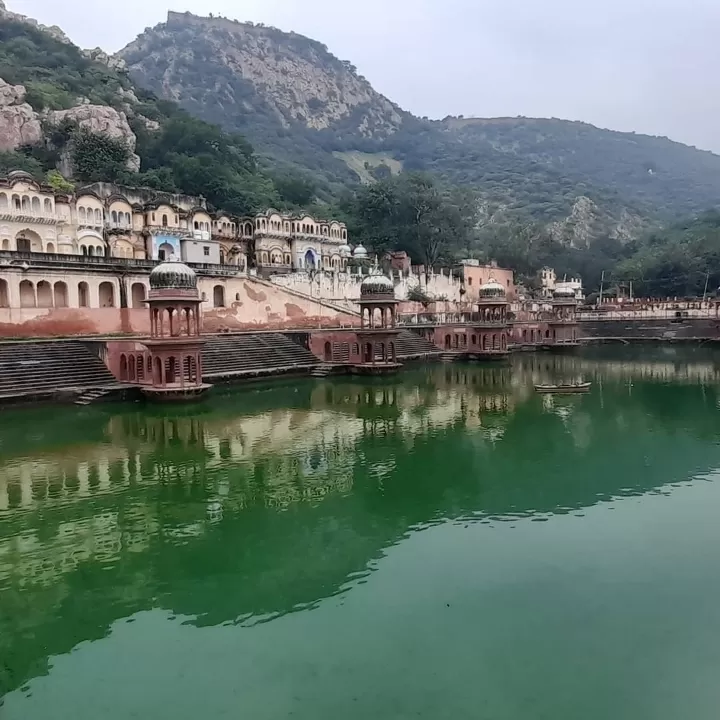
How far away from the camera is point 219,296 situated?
1243 inches

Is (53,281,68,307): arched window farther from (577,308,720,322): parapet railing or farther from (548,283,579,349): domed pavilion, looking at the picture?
(577,308,720,322): parapet railing

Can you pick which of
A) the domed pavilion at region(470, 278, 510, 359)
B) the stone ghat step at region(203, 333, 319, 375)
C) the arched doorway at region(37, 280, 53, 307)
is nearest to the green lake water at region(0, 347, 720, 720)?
the stone ghat step at region(203, 333, 319, 375)

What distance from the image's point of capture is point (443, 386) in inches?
948

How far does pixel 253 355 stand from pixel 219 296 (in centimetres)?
715

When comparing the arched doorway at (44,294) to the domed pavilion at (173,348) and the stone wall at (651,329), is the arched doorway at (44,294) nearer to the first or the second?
the domed pavilion at (173,348)

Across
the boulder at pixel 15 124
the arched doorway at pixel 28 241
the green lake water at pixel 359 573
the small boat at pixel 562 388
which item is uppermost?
the boulder at pixel 15 124

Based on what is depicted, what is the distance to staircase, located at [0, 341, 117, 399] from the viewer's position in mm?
18844

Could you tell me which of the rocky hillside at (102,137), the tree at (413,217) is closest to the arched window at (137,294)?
the rocky hillside at (102,137)

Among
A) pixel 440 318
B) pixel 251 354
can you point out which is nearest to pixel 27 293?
pixel 251 354

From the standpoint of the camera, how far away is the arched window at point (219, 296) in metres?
31.4

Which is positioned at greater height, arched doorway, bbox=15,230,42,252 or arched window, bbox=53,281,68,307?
arched doorway, bbox=15,230,42,252

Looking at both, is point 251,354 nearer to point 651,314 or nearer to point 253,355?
point 253,355

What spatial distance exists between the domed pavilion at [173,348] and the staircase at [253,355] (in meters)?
2.46

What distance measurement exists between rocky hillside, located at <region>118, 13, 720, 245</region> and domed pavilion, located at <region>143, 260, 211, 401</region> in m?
62.0
